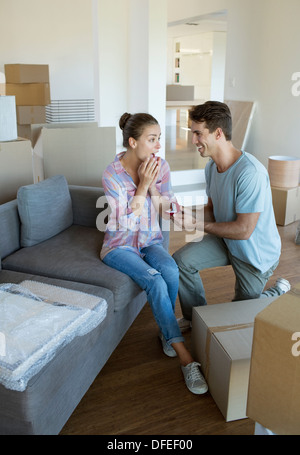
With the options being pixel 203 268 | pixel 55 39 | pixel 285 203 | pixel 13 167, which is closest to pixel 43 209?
pixel 13 167

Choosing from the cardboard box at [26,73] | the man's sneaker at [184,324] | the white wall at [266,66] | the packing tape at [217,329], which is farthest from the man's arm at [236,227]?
the cardboard box at [26,73]

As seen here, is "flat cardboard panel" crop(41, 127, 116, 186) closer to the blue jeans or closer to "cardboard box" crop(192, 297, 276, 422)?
the blue jeans

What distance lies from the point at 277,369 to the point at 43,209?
5.70 ft

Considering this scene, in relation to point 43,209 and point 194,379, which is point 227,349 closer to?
point 194,379

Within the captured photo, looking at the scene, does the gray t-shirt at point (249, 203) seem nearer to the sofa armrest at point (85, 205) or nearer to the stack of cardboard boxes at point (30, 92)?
A: the sofa armrest at point (85, 205)

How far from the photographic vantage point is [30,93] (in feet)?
18.2

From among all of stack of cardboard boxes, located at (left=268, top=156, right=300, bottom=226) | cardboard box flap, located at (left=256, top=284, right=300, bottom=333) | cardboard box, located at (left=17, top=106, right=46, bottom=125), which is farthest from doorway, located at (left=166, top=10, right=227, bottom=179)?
cardboard box flap, located at (left=256, top=284, right=300, bottom=333)

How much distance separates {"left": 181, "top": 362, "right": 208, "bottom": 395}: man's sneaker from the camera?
188 centimetres

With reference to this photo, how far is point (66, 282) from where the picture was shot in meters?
2.01

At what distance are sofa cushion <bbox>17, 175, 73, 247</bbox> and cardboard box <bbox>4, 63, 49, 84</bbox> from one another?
129 inches

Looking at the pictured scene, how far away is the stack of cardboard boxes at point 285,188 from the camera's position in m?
4.21

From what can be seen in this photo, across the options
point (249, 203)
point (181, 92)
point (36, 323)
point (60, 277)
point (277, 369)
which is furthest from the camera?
point (181, 92)

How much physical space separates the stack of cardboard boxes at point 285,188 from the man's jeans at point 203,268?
2.02 m
